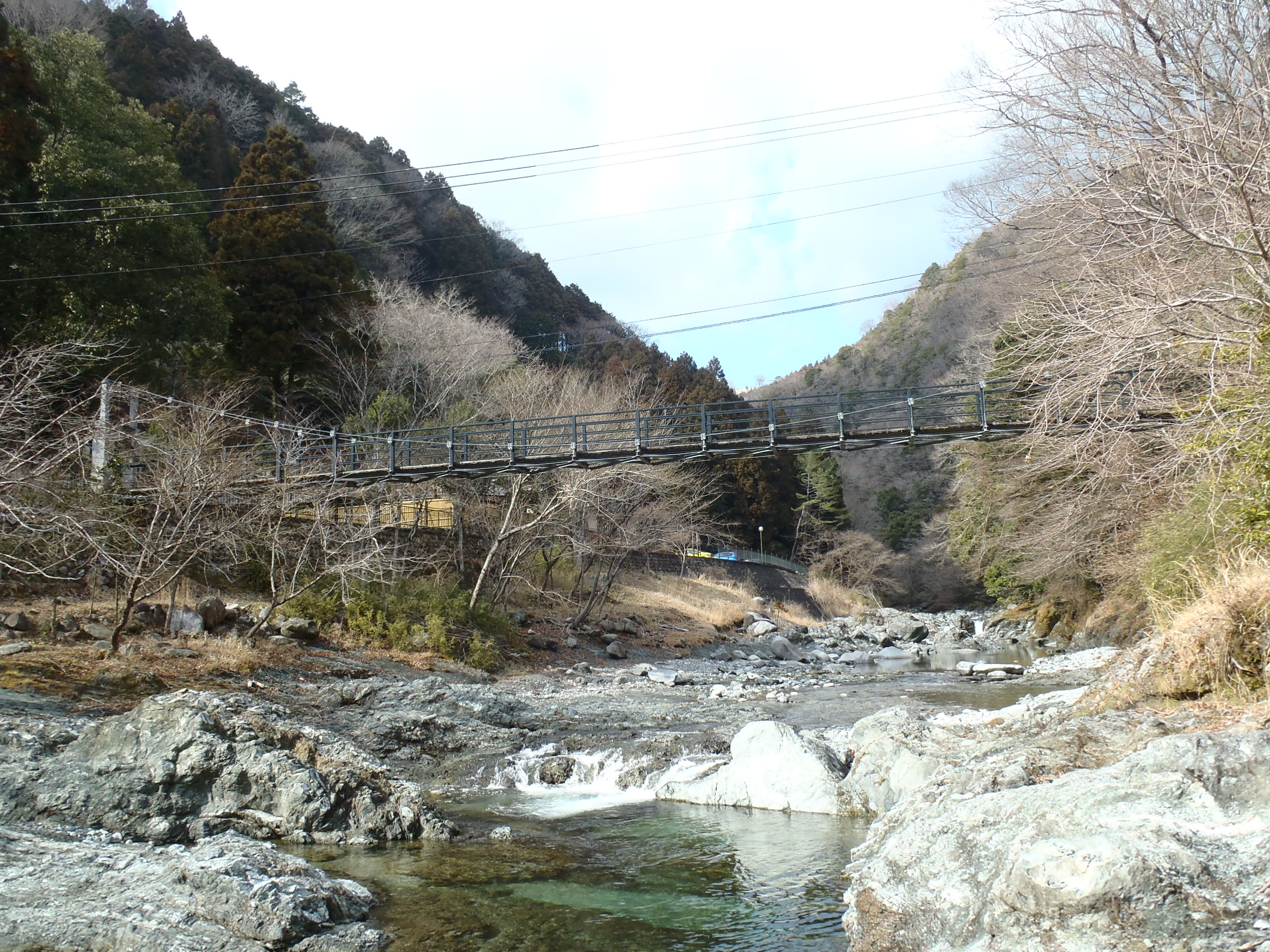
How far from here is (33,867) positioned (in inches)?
215

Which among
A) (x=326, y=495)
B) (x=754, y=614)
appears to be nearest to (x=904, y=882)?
(x=326, y=495)

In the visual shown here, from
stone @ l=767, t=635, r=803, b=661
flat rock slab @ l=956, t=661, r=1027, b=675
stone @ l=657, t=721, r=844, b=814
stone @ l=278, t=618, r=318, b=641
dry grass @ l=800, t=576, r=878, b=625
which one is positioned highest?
stone @ l=278, t=618, r=318, b=641

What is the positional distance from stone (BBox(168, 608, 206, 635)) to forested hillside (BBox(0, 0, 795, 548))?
4486 mm

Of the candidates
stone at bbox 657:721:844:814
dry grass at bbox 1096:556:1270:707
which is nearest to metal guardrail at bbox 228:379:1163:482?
stone at bbox 657:721:844:814

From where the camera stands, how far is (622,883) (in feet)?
21.3

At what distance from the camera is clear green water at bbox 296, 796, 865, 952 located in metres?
5.36

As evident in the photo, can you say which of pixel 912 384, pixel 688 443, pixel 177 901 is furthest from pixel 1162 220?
pixel 912 384

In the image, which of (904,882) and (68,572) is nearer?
(904,882)

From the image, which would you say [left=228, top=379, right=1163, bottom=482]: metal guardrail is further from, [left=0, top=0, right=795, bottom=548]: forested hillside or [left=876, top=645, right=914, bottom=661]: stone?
[left=876, top=645, right=914, bottom=661]: stone

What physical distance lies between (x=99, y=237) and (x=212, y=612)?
10238 mm

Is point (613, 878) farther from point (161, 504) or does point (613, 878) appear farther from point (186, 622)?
point (186, 622)

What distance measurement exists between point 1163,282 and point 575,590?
21.6m

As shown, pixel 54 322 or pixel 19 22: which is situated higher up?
pixel 19 22

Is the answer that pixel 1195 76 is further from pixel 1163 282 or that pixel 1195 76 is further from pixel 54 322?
pixel 54 322
